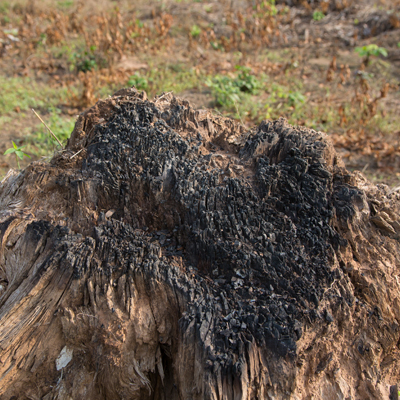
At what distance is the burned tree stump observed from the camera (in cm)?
180

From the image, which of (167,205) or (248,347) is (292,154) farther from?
(248,347)

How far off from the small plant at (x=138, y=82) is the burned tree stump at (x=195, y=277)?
14.2ft

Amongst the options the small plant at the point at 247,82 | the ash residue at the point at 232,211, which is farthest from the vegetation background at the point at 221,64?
the ash residue at the point at 232,211

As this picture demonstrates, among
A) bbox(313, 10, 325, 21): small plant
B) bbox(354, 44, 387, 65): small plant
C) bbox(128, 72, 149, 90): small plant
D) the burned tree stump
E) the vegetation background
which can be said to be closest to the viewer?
the burned tree stump

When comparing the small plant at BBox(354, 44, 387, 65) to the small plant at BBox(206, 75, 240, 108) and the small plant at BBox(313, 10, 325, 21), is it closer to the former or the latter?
the small plant at BBox(313, 10, 325, 21)

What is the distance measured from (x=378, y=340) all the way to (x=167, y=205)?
4.78 ft

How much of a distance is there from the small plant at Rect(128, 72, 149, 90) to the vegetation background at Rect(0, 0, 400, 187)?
3cm

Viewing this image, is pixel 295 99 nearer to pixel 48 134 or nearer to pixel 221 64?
pixel 221 64

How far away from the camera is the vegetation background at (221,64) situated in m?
5.71

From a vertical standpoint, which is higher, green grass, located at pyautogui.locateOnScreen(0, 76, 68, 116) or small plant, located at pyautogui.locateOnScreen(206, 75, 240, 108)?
small plant, located at pyautogui.locateOnScreen(206, 75, 240, 108)

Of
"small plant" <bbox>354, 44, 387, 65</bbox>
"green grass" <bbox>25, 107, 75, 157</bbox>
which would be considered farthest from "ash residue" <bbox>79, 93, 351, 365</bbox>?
"small plant" <bbox>354, 44, 387, 65</bbox>

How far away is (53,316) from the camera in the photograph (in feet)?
6.46

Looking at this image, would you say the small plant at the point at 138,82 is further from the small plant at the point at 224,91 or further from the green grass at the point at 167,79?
the small plant at the point at 224,91

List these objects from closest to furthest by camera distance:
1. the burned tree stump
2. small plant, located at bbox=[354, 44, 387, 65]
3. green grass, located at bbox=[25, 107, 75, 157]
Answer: the burned tree stump, green grass, located at bbox=[25, 107, 75, 157], small plant, located at bbox=[354, 44, 387, 65]
